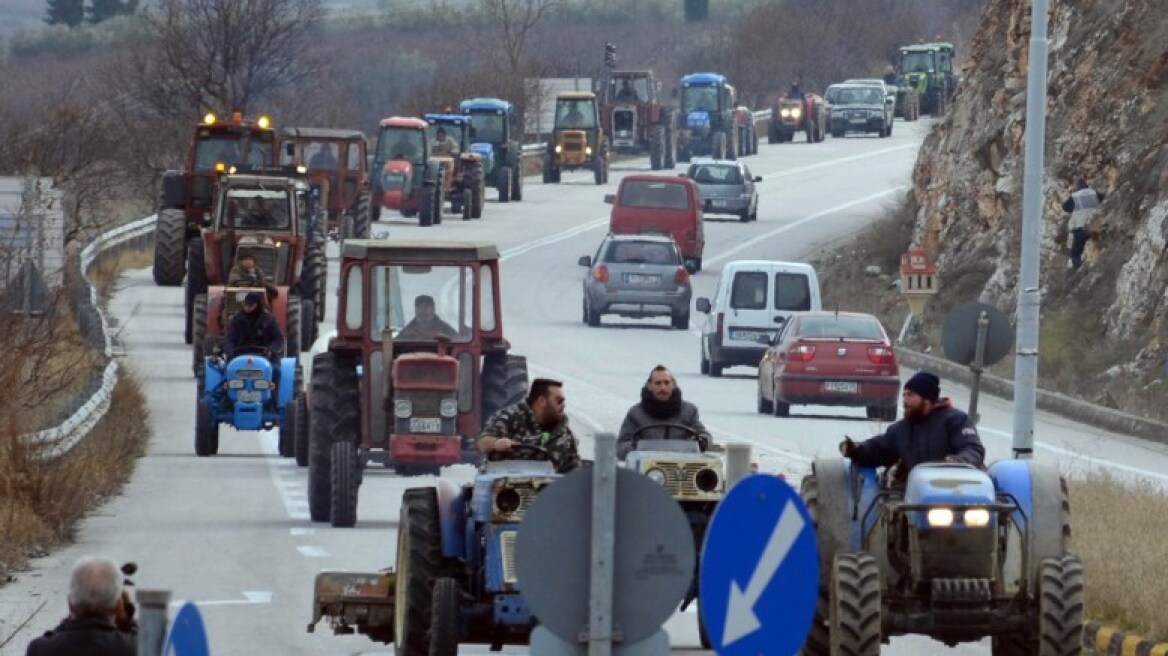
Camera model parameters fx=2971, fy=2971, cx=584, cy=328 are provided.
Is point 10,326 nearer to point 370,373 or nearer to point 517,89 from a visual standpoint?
point 370,373

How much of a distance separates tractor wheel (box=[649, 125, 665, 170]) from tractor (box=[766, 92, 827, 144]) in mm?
15113

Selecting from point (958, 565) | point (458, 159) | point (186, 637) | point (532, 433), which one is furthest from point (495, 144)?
point (186, 637)

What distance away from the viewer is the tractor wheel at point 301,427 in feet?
A: 86.0

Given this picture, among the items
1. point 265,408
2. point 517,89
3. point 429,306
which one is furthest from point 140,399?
point 517,89

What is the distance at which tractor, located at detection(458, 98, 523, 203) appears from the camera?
66.6 m

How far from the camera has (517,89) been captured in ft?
295

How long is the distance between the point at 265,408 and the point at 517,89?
62411 mm

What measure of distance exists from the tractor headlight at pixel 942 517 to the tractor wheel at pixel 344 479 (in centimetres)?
944

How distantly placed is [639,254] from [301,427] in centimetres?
1925

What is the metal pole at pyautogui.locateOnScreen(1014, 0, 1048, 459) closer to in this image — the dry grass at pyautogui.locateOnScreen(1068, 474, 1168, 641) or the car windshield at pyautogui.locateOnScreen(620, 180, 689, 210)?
the dry grass at pyautogui.locateOnScreen(1068, 474, 1168, 641)

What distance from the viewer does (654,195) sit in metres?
53.9

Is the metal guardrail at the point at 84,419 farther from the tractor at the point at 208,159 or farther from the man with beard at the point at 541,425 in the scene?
the man with beard at the point at 541,425

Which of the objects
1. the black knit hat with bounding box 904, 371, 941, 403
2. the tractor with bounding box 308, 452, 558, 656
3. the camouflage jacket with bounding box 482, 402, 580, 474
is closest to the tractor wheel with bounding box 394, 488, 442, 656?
the tractor with bounding box 308, 452, 558, 656

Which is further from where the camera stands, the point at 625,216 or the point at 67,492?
the point at 625,216
